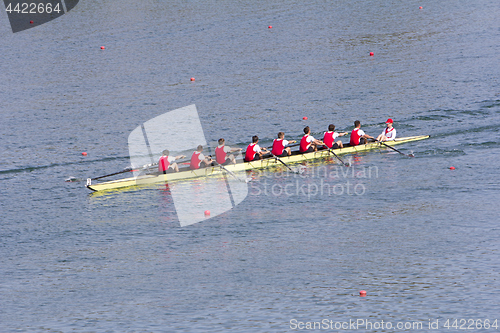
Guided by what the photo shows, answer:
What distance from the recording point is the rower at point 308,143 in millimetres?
26891

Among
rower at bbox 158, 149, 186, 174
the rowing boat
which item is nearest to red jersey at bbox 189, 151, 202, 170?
the rowing boat

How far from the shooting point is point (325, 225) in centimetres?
A: 2086

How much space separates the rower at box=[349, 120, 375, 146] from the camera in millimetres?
27766

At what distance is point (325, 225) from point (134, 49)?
31910 millimetres

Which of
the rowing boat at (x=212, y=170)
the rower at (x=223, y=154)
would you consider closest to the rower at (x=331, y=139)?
the rowing boat at (x=212, y=170)

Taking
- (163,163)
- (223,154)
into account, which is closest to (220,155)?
(223,154)

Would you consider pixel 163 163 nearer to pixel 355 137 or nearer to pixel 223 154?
pixel 223 154

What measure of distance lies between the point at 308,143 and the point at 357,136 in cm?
249

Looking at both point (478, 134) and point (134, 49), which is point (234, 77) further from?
point (478, 134)

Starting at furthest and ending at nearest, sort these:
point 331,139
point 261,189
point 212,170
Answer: point 331,139
point 212,170
point 261,189

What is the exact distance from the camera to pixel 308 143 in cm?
2697

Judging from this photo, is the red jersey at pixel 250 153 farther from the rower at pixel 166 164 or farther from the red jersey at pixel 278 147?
the rower at pixel 166 164

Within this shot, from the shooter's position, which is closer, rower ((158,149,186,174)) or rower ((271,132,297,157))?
rower ((158,149,186,174))

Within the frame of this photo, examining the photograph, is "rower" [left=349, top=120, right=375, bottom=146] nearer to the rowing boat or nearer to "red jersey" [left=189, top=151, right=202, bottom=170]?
the rowing boat
